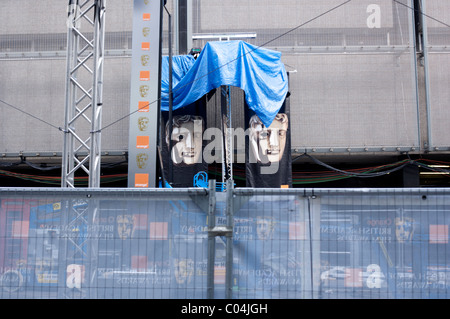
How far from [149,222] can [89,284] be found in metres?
0.86

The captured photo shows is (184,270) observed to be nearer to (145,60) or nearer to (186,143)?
(145,60)

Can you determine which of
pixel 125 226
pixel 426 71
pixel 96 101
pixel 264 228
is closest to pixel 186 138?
pixel 96 101

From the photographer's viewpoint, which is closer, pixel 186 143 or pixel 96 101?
pixel 96 101

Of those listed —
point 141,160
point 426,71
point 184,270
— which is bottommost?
point 184,270

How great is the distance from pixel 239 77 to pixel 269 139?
5.95 feet

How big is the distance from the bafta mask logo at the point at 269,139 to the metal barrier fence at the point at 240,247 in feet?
22.0

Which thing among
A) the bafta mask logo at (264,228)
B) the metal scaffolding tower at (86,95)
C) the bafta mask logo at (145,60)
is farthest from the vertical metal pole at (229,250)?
the bafta mask logo at (145,60)

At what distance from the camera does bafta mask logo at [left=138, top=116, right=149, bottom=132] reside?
9.17m

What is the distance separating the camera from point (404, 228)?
4.73 meters

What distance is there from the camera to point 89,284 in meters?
4.76

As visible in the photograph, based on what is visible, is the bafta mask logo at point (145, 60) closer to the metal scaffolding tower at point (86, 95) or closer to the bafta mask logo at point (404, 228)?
the metal scaffolding tower at point (86, 95)

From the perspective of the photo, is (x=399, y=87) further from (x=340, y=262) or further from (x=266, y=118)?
(x=340, y=262)
